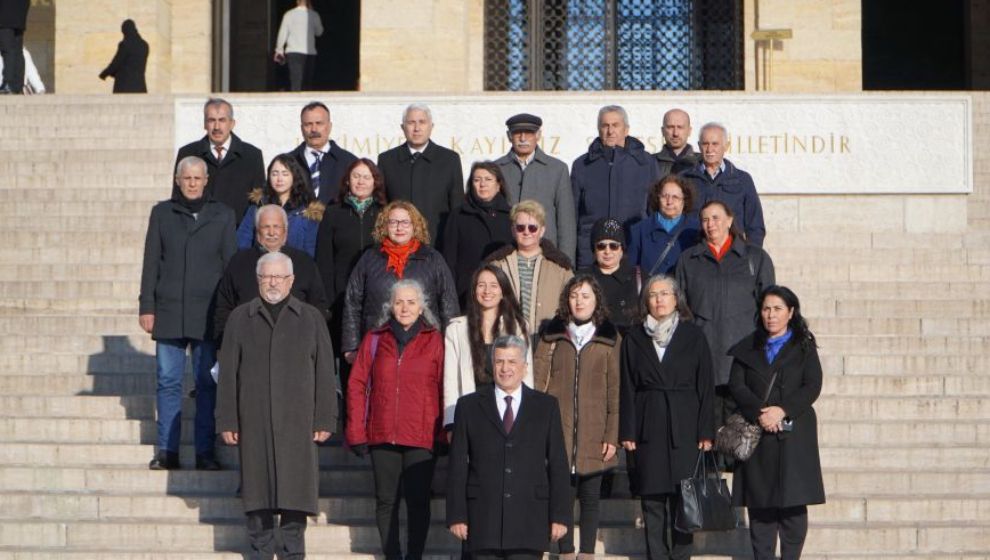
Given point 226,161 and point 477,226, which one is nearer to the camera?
point 477,226

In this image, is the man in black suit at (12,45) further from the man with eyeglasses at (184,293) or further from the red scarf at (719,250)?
the red scarf at (719,250)

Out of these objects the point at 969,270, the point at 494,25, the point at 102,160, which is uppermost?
the point at 494,25

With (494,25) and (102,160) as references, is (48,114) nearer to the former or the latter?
(102,160)

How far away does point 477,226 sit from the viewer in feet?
35.9

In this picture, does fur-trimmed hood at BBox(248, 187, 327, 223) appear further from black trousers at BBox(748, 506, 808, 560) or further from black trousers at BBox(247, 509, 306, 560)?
black trousers at BBox(748, 506, 808, 560)

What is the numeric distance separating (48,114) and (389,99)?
11.9 ft

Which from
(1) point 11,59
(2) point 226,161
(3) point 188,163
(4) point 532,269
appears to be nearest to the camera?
(4) point 532,269

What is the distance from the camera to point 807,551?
1034 centimetres

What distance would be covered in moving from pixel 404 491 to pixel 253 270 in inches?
68.0

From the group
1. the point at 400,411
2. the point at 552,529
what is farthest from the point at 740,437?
the point at 400,411

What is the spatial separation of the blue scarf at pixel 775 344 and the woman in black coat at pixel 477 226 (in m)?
1.85

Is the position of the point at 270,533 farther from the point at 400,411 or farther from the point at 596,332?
the point at 596,332

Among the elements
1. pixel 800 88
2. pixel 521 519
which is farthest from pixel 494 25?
pixel 521 519

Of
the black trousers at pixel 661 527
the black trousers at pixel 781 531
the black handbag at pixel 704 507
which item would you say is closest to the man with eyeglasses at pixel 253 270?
the black trousers at pixel 661 527
